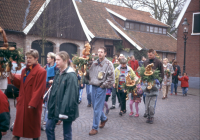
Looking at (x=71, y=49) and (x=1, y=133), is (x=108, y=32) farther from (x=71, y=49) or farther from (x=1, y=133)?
(x=1, y=133)

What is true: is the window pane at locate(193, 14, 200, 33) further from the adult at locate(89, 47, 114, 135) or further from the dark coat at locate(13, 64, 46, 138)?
the dark coat at locate(13, 64, 46, 138)

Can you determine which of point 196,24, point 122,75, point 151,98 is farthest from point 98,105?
point 196,24

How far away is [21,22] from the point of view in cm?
2075

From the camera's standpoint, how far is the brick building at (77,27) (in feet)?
66.6

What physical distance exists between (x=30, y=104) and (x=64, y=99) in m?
0.58

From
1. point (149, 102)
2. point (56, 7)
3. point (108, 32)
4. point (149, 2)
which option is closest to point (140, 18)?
point (149, 2)

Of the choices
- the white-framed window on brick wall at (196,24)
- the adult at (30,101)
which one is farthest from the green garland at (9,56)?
the white-framed window on brick wall at (196,24)

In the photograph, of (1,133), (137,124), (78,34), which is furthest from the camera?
(78,34)

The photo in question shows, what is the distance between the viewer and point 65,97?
393 cm

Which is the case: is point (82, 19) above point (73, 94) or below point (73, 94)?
above

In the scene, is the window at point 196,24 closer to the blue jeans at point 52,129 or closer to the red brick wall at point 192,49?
the red brick wall at point 192,49

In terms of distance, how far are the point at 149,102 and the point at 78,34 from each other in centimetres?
1787

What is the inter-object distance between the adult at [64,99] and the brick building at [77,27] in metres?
16.6

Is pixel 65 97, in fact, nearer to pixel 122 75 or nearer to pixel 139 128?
pixel 139 128
